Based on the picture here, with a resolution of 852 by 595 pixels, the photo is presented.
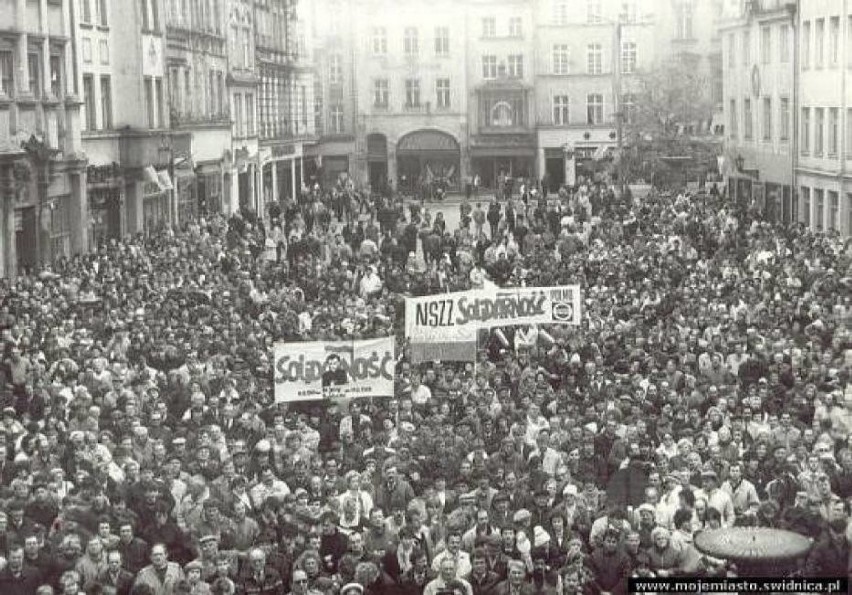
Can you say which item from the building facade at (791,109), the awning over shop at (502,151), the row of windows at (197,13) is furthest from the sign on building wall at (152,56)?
the awning over shop at (502,151)

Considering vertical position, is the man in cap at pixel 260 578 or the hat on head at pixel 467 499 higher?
the hat on head at pixel 467 499

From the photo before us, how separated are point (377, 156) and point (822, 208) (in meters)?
36.4

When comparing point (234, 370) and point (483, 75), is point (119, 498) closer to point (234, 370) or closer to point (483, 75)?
point (234, 370)

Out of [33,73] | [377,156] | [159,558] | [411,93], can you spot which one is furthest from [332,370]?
[411,93]

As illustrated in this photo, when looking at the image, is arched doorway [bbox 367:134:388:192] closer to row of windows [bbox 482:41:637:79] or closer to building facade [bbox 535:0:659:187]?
row of windows [bbox 482:41:637:79]

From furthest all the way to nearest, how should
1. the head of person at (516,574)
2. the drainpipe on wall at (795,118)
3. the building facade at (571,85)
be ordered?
1. the building facade at (571,85)
2. the drainpipe on wall at (795,118)
3. the head of person at (516,574)

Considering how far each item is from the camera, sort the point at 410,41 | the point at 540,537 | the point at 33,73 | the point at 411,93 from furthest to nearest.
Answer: the point at 411,93, the point at 410,41, the point at 33,73, the point at 540,537

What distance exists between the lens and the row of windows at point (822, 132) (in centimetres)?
4784

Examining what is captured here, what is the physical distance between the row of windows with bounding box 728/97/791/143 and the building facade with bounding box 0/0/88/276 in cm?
2358

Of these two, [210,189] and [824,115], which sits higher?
[824,115]

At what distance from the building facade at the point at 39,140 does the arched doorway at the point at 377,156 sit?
38877mm

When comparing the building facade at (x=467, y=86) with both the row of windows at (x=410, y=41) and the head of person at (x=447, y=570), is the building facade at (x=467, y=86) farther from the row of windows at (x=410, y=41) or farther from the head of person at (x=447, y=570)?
the head of person at (x=447, y=570)

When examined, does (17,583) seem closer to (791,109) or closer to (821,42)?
(821,42)

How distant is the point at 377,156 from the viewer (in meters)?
82.8
